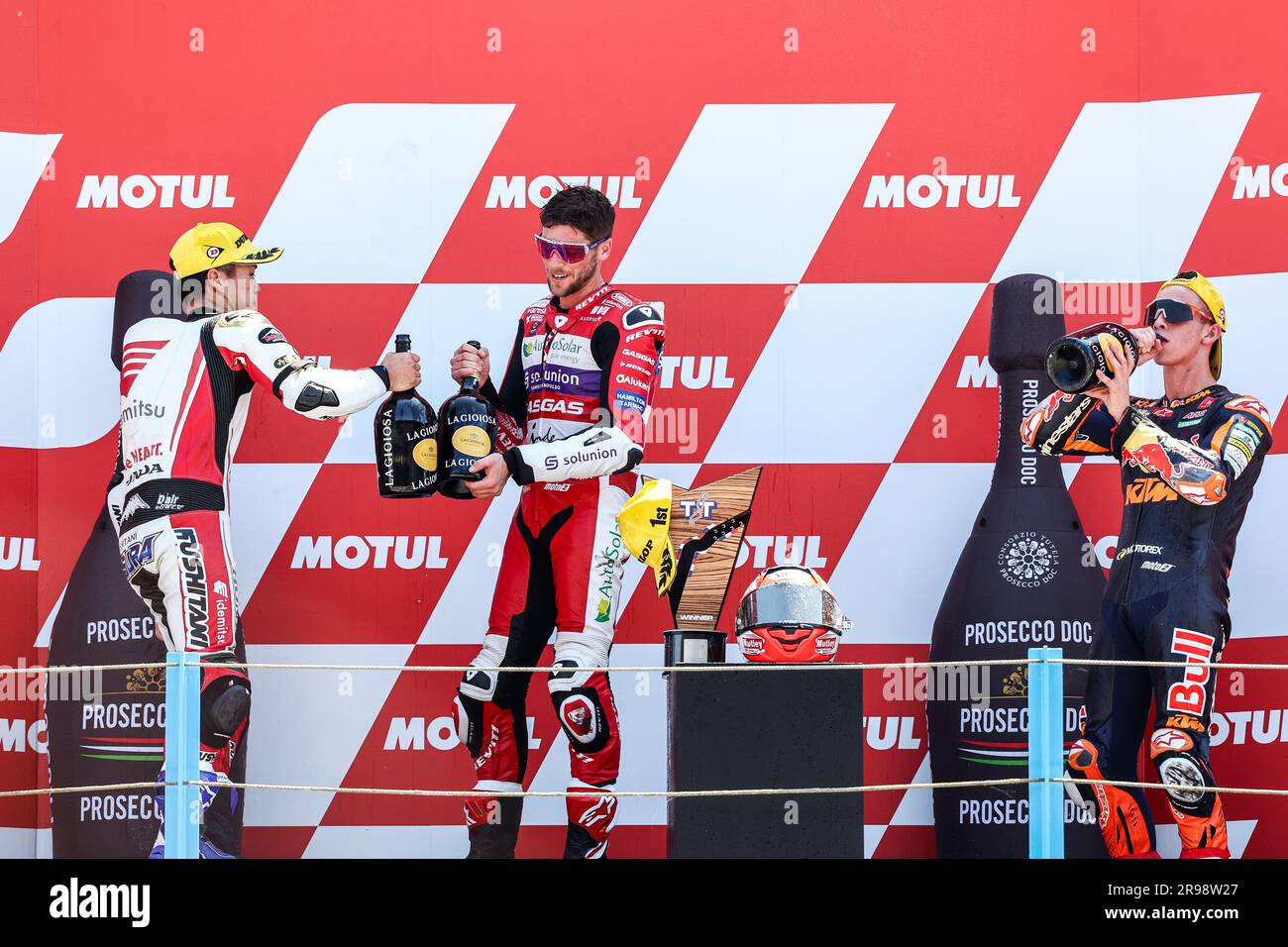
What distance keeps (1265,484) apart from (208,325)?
2973mm

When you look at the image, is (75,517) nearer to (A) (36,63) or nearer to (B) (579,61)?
(A) (36,63)

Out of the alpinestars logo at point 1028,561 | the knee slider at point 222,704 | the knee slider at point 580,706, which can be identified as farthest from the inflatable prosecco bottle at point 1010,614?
the knee slider at point 222,704

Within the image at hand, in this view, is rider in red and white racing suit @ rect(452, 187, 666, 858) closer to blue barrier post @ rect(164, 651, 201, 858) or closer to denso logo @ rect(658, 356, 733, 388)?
denso logo @ rect(658, 356, 733, 388)

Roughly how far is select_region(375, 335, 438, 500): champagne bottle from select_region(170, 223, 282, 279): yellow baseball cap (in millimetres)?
524

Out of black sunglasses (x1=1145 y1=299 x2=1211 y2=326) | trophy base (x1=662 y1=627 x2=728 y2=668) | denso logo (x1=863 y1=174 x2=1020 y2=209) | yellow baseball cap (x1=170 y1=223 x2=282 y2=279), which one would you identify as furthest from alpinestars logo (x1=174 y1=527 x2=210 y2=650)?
black sunglasses (x1=1145 y1=299 x2=1211 y2=326)

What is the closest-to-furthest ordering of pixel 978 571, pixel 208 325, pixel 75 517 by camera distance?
pixel 208 325
pixel 978 571
pixel 75 517

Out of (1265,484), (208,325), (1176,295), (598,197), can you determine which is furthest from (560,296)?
(1265,484)

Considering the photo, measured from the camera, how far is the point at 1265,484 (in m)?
5.00

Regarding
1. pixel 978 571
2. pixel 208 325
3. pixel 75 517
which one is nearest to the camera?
pixel 208 325

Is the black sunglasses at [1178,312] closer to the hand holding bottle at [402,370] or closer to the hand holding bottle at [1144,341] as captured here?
the hand holding bottle at [1144,341]

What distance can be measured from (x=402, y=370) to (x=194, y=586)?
0.73m

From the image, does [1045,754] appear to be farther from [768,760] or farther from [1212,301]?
[1212,301]

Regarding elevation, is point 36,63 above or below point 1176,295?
above

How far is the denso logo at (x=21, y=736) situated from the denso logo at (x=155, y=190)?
1.52 m
